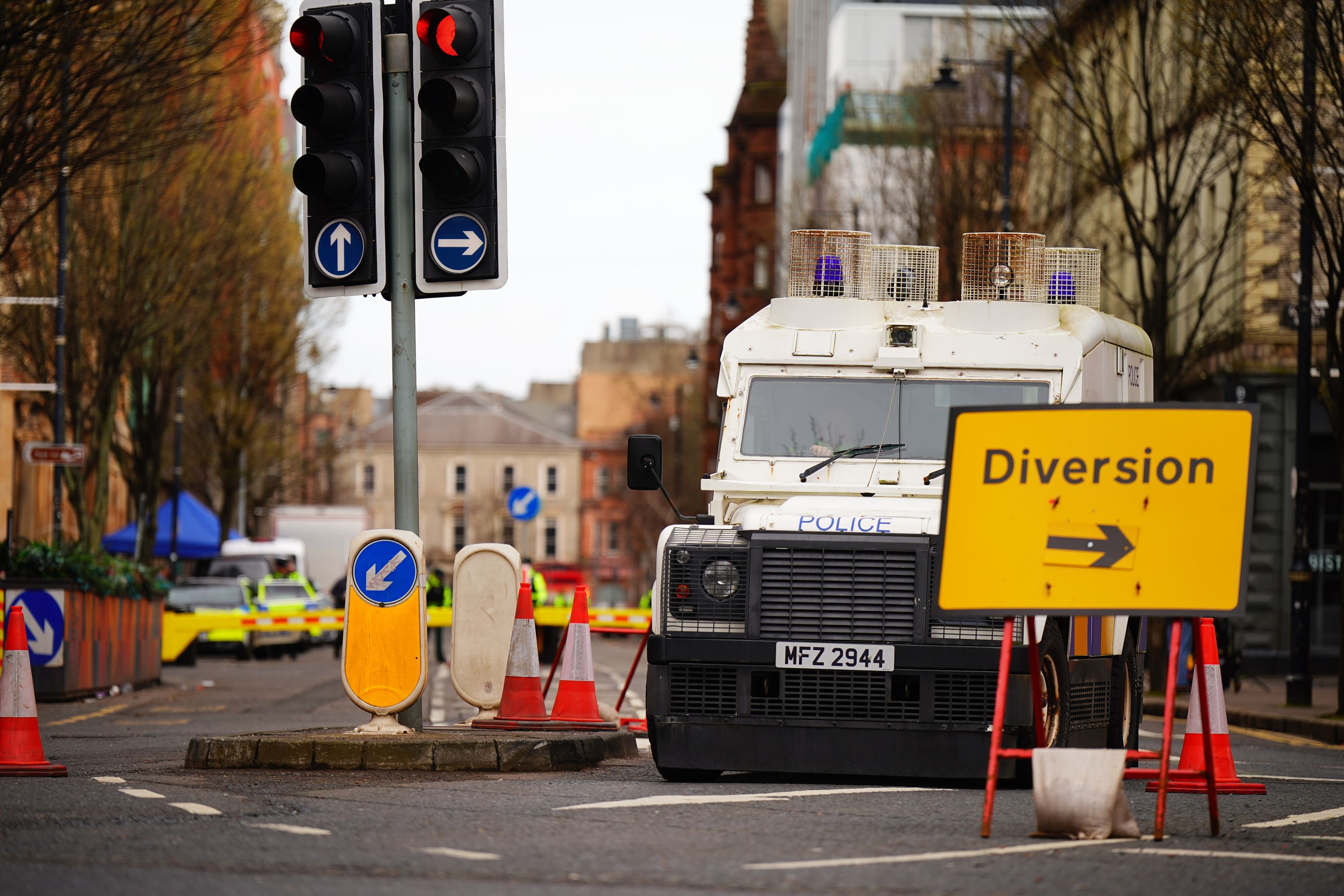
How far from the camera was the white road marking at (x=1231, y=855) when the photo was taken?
8.45 metres

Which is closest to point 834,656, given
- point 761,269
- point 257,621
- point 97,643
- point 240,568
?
point 97,643

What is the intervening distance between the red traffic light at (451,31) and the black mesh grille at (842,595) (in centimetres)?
318

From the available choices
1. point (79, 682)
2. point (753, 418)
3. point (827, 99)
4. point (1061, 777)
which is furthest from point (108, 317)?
point (827, 99)

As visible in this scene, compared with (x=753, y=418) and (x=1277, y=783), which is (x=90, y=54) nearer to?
(x=753, y=418)

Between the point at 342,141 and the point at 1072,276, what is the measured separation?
5296mm

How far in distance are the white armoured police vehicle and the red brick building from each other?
70.6 metres

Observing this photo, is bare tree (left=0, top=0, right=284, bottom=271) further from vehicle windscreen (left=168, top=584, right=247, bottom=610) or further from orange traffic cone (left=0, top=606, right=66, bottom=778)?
vehicle windscreen (left=168, top=584, right=247, bottom=610)

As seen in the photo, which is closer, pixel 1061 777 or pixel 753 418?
pixel 1061 777

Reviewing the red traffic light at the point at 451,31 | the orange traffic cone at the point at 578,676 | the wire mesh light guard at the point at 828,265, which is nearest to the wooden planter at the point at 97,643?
the orange traffic cone at the point at 578,676

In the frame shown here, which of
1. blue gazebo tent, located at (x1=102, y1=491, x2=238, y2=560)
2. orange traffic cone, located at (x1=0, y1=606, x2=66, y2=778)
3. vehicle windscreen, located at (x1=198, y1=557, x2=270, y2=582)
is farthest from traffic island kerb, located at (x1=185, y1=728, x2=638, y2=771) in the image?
blue gazebo tent, located at (x1=102, y1=491, x2=238, y2=560)

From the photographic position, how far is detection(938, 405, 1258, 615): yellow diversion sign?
9.21 metres

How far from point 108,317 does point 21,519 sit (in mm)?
15953

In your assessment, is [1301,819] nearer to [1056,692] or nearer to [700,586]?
[1056,692]

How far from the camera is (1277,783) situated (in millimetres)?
12688
